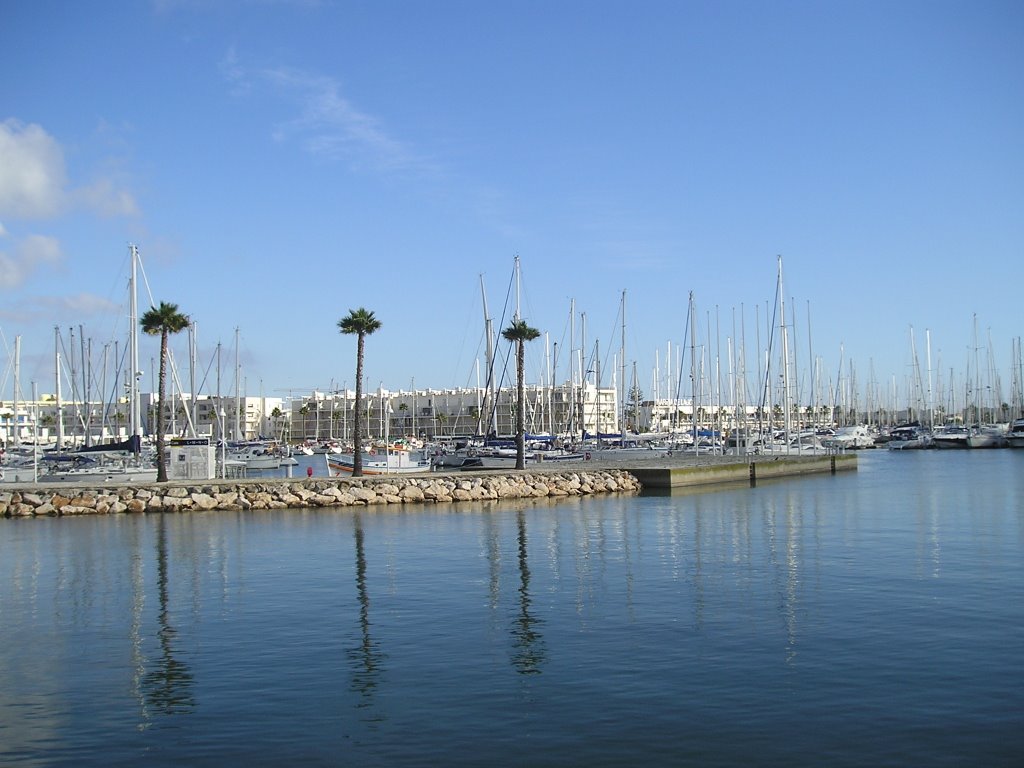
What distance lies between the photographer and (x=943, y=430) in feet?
380

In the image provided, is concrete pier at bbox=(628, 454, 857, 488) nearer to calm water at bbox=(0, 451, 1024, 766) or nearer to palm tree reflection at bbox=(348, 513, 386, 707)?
calm water at bbox=(0, 451, 1024, 766)

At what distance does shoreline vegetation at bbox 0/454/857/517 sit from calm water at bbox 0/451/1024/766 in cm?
1010

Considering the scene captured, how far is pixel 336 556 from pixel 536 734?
1560cm

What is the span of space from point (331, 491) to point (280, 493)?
213cm

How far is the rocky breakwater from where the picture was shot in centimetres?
3925

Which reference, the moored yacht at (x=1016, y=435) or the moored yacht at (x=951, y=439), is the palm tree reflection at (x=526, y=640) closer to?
the moored yacht at (x=951, y=439)

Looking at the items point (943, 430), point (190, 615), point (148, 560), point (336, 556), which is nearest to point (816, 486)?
point (336, 556)

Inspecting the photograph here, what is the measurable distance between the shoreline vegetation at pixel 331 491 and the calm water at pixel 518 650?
10.1m

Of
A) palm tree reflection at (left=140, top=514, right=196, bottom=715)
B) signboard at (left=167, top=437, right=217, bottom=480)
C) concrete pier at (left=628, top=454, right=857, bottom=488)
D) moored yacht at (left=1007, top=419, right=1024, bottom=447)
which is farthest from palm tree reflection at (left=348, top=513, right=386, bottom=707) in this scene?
moored yacht at (left=1007, top=419, right=1024, bottom=447)

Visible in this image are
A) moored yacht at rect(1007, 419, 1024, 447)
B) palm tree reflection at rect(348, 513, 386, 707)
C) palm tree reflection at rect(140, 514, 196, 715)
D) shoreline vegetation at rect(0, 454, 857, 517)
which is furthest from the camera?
moored yacht at rect(1007, 419, 1024, 447)

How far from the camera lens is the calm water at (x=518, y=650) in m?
10.9

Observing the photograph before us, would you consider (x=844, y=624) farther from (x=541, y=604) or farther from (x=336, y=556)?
(x=336, y=556)

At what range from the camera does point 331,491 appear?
42000mm

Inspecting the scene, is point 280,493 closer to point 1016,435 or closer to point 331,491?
point 331,491
